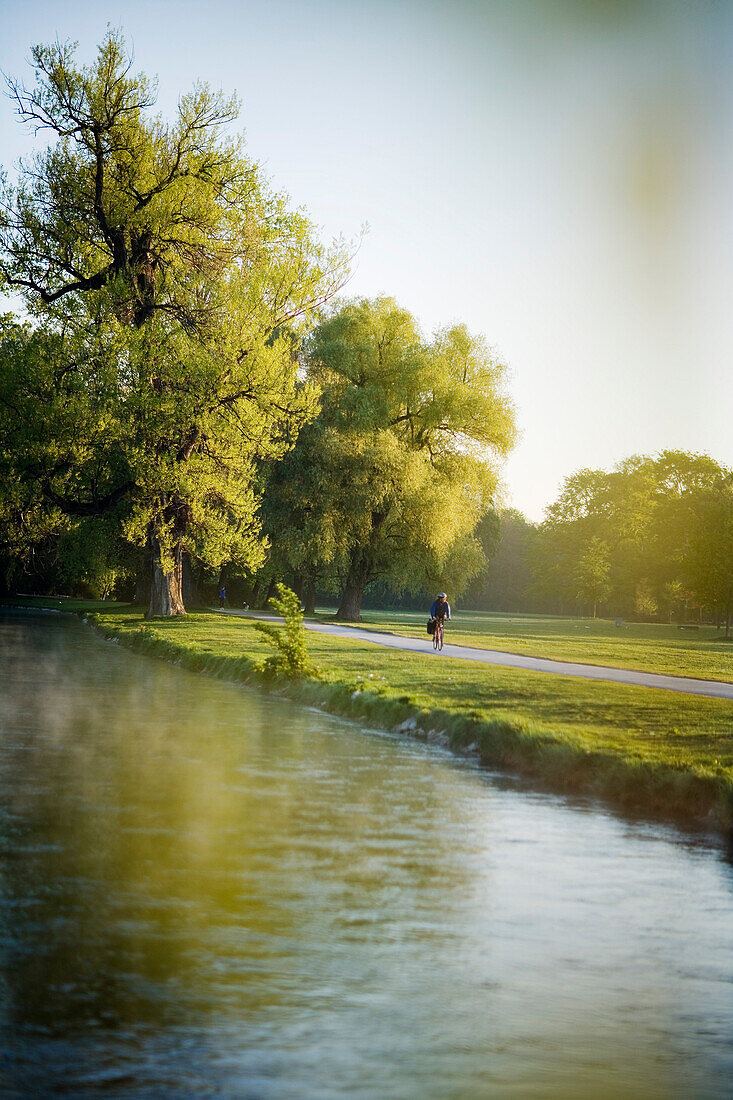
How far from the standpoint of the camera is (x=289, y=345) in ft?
122

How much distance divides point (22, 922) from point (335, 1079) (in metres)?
2.79

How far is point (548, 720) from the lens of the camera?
51.3ft

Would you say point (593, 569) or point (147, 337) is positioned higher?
point (147, 337)

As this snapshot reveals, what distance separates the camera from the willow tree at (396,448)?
48844 mm

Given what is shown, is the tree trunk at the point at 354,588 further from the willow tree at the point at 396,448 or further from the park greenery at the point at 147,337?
the park greenery at the point at 147,337

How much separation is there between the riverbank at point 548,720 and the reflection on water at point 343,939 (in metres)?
0.87

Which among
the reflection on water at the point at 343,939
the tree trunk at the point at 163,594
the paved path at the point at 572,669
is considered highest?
the tree trunk at the point at 163,594

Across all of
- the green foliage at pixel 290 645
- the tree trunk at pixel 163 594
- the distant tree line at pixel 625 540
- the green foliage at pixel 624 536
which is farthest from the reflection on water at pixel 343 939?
the green foliage at pixel 624 536

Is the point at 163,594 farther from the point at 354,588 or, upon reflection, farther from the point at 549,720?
the point at 549,720

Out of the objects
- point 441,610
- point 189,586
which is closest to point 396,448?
point 189,586

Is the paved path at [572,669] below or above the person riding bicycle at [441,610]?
below

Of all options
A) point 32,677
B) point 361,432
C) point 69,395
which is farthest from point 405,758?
point 361,432

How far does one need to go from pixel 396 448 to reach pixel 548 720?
1364 inches

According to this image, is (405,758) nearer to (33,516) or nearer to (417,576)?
(33,516)
